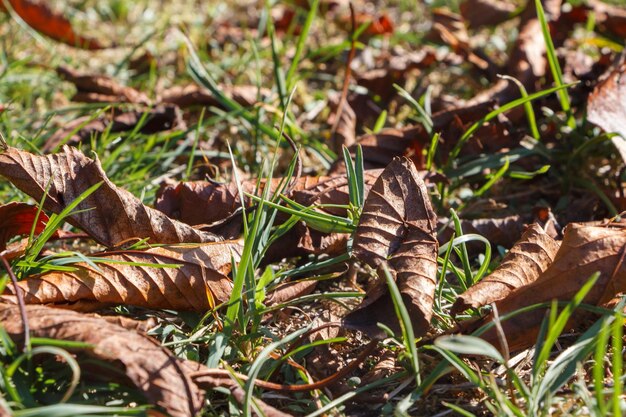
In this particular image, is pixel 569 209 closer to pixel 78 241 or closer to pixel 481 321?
pixel 481 321

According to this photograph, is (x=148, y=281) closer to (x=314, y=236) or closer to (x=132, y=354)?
(x=132, y=354)

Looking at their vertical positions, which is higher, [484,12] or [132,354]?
[484,12]

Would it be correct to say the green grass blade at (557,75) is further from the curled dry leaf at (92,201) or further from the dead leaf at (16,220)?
the dead leaf at (16,220)

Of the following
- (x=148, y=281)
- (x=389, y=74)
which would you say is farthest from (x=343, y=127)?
(x=148, y=281)

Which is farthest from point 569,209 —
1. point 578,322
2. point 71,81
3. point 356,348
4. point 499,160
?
point 71,81

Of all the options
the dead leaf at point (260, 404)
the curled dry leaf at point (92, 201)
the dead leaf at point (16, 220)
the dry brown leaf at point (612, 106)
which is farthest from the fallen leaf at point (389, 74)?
the dead leaf at point (260, 404)

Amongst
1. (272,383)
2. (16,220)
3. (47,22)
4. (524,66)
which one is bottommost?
(272,383)
